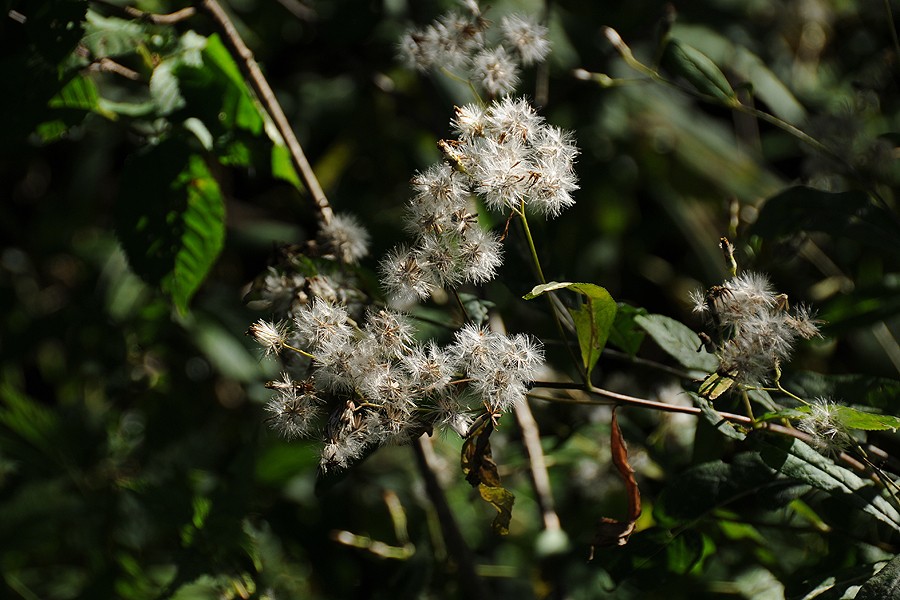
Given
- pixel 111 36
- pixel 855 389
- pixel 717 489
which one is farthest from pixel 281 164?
pixel 855 389

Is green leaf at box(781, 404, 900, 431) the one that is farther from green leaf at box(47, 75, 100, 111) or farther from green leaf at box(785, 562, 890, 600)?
green leaf at box(47, 75, 100, 111)

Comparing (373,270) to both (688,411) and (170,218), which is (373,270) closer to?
(170,218)

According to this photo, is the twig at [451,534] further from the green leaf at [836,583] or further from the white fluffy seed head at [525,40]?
the white fluffy seed head at [525,40]

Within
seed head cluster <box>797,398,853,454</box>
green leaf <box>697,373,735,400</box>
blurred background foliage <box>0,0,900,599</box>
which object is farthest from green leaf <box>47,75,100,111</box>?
seed head cluster <box>797,398,853,454</box>

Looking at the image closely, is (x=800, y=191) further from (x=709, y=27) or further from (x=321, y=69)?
(x=321, y=69)

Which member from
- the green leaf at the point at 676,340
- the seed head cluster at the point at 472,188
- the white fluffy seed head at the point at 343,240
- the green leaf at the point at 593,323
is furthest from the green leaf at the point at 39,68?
the green leaf at the point at 676,340
